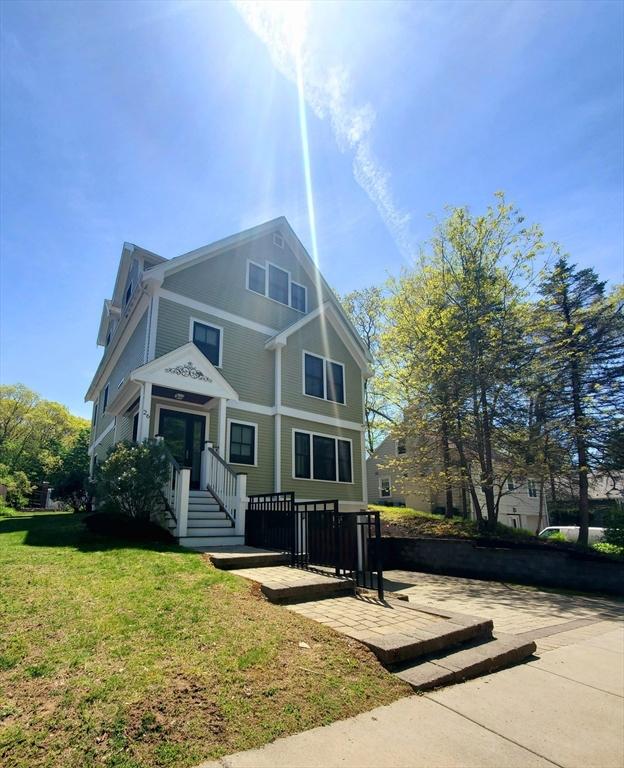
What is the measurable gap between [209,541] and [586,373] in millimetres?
14749

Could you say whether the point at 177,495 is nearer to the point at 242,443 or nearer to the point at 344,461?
the point at 242,443

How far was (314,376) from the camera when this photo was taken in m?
16.2

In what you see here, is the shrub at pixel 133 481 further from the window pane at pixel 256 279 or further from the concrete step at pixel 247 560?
the window pane at pixel 256 279

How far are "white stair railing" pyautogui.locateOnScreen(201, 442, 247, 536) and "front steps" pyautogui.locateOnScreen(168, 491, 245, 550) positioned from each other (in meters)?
0.15

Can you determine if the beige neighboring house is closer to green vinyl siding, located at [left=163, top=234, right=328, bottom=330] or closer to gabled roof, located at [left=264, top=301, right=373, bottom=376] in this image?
gabled roof, located at [left=264, top=301, right=373, bottom=376]

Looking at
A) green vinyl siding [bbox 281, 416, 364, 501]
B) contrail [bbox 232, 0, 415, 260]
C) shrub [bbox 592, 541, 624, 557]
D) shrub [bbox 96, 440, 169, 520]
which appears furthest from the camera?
green vinyl siding [bbox 281, 416, 364, 501]

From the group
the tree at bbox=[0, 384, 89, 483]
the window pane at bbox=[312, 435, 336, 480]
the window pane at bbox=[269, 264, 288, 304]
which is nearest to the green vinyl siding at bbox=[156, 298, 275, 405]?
the window pane at bbox=[269, 264, 288, 304]

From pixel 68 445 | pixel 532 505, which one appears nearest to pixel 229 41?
pixel 532 505

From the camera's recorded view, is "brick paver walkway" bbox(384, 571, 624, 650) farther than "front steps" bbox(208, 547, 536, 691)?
Yes

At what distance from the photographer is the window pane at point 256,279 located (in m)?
15.3

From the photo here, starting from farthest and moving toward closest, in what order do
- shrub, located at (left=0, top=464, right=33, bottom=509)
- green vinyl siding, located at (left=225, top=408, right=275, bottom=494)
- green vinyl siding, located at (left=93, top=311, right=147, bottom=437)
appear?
1. shrub, located at (left=0, top=464, right=33, bottom=509)
2. green vinyl siding, located at (left=225, top=408, right=275, bottom=494)
3. green vinyl siding, located at (left=93, top=311, right=147, bottom=437)

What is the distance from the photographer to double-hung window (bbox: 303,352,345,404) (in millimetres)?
15930

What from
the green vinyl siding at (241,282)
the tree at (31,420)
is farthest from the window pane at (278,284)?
the tree at (31,420)

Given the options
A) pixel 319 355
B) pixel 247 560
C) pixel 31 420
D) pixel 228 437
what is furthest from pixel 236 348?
pixel 31 420
